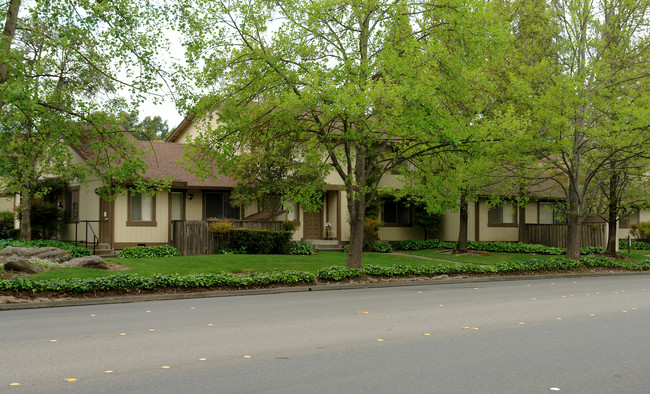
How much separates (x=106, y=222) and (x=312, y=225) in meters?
9.99

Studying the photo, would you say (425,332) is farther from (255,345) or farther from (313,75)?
(313,75)

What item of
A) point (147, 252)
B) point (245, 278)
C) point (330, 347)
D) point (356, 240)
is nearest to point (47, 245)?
point (147, 252)

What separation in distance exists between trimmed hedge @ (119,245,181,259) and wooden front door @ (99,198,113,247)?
1637 millimetres

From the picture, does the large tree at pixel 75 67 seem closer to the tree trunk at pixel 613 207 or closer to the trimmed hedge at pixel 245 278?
the trimmed hedge at pixel 245 278

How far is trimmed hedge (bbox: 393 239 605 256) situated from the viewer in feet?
106

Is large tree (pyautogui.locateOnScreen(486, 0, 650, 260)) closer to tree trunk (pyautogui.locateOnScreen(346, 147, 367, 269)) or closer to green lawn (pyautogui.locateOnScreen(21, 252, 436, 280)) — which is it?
tree trunk (pyautogui.locateOnScreen(346, 147, 367, 269))

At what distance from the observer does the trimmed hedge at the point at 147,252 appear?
2394 cm

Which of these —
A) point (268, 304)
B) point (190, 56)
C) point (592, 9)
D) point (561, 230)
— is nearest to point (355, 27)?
point (190, 56)

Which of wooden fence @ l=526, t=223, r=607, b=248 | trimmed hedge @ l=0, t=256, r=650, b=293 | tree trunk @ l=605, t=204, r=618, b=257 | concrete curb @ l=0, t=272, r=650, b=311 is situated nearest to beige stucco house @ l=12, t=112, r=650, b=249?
wooden fence @ l=526, t=223, r=607, b=248

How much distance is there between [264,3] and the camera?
17297 millimetres

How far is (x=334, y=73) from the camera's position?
16.2m

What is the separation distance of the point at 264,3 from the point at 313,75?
3.27 meters

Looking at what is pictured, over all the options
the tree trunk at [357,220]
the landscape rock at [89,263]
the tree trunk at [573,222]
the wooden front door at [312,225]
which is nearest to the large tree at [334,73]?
the tree trunk at [357,220]

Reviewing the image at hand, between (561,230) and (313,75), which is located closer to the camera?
(313,75)
